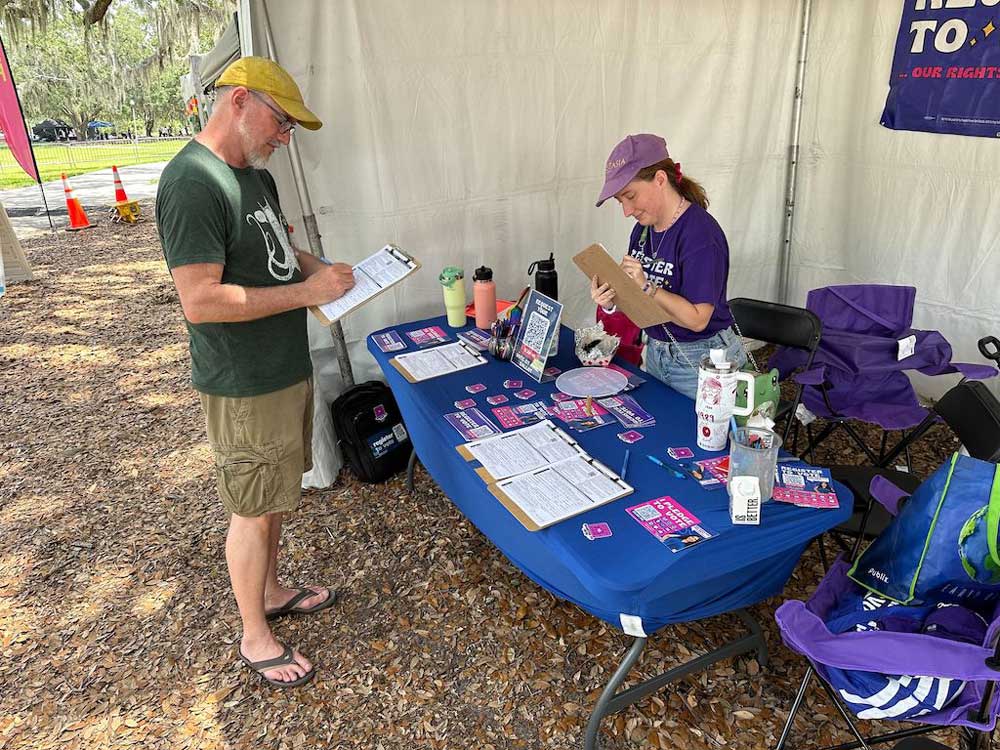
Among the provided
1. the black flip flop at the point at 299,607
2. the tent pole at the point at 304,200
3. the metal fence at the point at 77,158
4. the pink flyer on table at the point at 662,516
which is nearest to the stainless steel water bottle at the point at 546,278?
the tent pole at the point at 304,200

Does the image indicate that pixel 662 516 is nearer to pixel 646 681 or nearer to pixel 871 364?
pixel 646 681

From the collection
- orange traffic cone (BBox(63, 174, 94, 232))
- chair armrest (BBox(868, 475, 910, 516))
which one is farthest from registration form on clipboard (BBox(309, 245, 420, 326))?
orange traffic cone (BBox(63, 174, 94, 232))

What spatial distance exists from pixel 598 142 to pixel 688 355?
158 centimetres

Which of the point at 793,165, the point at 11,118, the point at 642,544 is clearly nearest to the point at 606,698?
the point at 642,544

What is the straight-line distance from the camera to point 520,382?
2.16 metres

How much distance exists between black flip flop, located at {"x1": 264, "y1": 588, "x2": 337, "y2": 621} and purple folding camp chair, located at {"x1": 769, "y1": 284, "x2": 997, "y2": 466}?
2.01m

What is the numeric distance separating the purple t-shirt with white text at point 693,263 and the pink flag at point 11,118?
621 centimetres

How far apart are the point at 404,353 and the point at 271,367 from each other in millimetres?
703

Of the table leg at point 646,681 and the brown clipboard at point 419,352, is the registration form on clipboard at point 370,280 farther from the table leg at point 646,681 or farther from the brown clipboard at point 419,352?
the table leg at point 646,681

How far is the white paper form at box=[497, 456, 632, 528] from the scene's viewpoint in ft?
4.91

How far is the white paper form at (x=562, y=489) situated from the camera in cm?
150

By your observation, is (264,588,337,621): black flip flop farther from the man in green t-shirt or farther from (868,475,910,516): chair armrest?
(868,475,910,516): chair armrest

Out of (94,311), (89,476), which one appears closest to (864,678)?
(89,476)

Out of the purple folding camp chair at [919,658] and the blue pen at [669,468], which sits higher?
the blue pen at [669,468]
